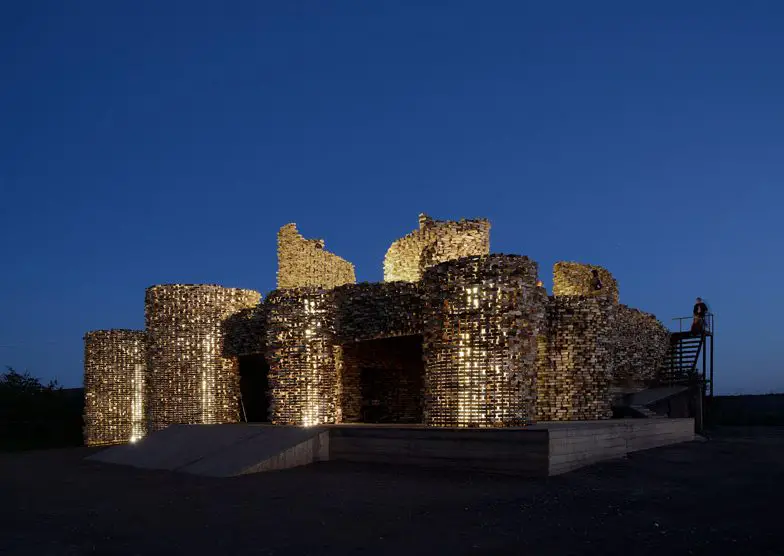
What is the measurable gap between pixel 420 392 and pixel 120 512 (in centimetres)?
1103

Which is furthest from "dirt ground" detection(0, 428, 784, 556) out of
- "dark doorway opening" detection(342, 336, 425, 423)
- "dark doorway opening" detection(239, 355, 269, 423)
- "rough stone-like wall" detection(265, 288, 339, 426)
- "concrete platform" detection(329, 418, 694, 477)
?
"dark doorway opening" detection(239, 355, 269, 423)

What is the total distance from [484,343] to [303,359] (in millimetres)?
4477

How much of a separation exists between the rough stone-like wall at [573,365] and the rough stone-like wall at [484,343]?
135 inches

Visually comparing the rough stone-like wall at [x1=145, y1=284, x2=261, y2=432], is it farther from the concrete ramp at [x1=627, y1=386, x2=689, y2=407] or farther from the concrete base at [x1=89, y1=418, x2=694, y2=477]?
the concrete ramp at [x1=627, y1=386, x2=689, y2=407]

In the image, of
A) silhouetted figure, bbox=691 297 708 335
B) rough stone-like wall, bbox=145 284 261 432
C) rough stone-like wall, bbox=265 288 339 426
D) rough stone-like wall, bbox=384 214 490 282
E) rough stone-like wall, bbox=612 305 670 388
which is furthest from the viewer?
silhouetted figure, bbox=691 297 708 335

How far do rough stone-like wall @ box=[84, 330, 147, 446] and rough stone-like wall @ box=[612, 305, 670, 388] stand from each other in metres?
13.7

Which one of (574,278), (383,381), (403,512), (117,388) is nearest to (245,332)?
(383,381)

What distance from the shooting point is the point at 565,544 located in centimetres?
622

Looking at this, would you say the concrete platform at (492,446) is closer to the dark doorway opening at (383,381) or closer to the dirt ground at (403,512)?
the dirt ground at (403,512)

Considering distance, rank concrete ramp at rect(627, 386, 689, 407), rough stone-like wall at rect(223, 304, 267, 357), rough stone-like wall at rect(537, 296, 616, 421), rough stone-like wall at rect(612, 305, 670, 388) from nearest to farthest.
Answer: rough stone-like wall at rect(537, 296, 616, 421) → rough stone-like wall at rect(223, 304, 267, 357) → concrete ramp at rect(627, 386, 689, 407) → rough stone-like wall at rect(612, 305, 670, 388)

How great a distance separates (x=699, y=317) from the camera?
2455 cm

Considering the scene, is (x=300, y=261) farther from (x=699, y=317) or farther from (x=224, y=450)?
(x=699, y=317)

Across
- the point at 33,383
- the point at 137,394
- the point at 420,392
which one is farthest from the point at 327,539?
the point at 33,383

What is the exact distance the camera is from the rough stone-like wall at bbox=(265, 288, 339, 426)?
1466 cm
